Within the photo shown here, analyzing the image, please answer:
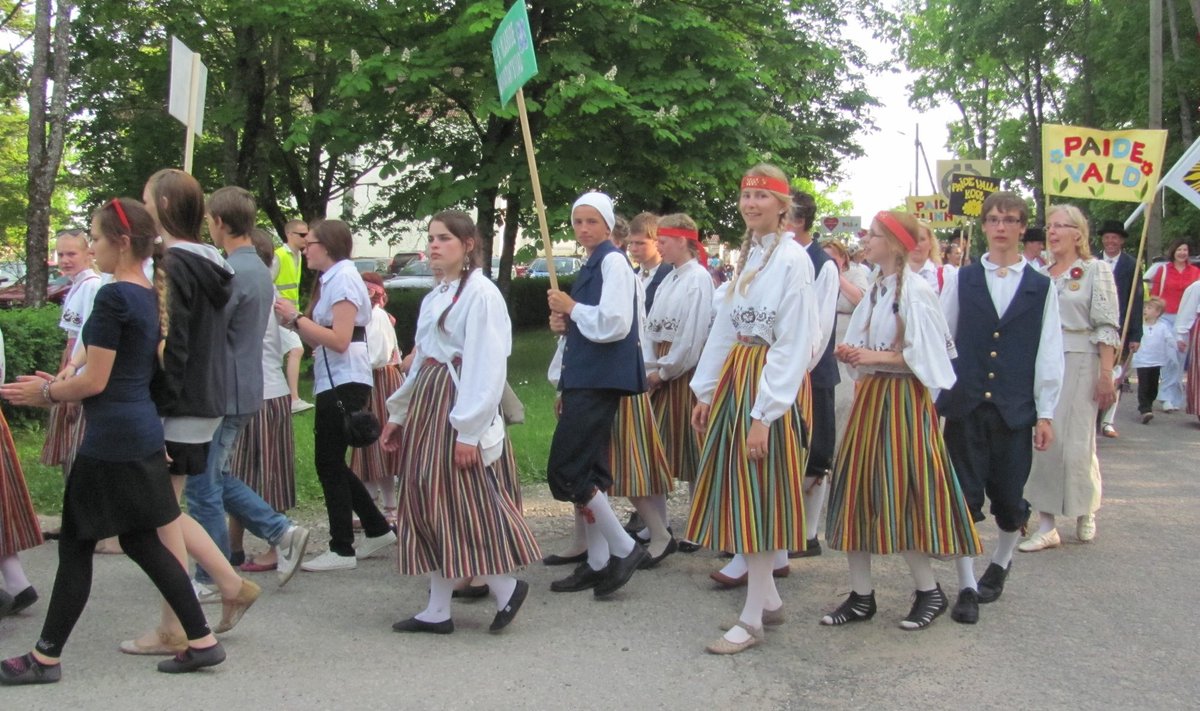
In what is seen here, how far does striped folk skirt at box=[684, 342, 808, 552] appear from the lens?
4.70 m

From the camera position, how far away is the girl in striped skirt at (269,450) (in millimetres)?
5945

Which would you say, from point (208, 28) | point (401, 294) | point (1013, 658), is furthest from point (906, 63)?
point (1013, 658)

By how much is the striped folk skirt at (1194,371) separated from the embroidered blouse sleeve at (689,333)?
7.55 metres

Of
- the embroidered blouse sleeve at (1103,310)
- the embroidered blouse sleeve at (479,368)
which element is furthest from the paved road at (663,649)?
the embroidered blouse sleeve at (1103,310)

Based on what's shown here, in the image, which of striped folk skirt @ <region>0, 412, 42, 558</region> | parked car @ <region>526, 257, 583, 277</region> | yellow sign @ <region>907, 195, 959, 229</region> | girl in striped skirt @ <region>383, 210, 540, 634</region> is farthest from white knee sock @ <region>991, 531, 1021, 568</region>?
parked car @ <region>526, 257, 583, 277</region>

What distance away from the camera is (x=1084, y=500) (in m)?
6.40

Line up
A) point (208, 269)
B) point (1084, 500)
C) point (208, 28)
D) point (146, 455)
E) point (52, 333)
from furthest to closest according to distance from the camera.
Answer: point (208, 28)
point (52, 333)
point (1084, 500)
point (208, 269)
point (146, 455)

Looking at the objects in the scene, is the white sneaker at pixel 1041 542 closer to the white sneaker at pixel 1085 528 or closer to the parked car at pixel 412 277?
the white sneaker at pixel 1085 528

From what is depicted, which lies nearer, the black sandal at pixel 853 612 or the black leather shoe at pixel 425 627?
the black leather shoe at pixel 425 627

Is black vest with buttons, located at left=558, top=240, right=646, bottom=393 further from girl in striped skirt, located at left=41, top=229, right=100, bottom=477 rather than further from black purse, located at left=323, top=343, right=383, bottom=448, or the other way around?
girl in striped skirt, located at left=41, top=229, right=100, bottom=477

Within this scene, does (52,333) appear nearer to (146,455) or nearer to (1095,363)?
(146,455)

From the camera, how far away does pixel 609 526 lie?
544 centimetres

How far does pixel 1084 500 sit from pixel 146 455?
4983mm

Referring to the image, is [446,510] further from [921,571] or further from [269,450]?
[921,571]
